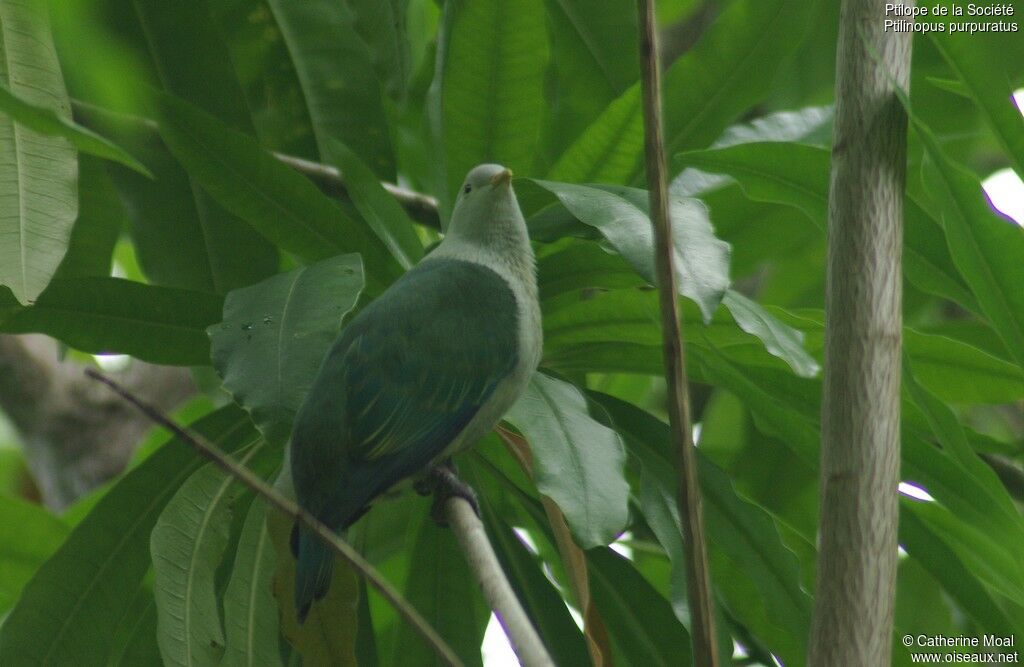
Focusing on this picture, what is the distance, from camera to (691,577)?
1.02 metres

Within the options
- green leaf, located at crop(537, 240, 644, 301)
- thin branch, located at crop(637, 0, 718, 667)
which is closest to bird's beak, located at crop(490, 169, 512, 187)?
green leaf, located at crop(537, 240, 644, 301)

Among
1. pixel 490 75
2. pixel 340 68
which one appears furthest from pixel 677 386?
pixel 340 68

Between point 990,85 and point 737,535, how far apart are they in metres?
0.92

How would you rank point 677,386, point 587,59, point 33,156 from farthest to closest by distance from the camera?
point 587,59
point 33,156
point 677,386

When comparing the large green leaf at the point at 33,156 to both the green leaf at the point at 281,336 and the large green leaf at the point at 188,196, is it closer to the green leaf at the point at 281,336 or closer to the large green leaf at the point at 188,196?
the green leaf at the point at 281,336

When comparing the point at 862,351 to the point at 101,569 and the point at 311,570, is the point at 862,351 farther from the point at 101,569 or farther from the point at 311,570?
the point at 101,569

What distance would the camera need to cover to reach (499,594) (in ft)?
3.79

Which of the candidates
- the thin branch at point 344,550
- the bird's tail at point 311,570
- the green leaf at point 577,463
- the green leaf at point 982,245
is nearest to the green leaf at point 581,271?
the green leaf at point 577,463

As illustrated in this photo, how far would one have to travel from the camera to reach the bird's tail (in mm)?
1718

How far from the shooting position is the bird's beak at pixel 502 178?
2059mm

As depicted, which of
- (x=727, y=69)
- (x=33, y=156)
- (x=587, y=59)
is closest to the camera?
(x=33, y=156)

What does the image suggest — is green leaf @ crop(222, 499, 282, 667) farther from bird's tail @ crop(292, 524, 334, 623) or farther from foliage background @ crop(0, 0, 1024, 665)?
bird's tail @ crop(292, 524, 334, 623)

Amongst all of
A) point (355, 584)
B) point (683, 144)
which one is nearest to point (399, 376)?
point (355, 584)

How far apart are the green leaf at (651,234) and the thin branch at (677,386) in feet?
1.55
